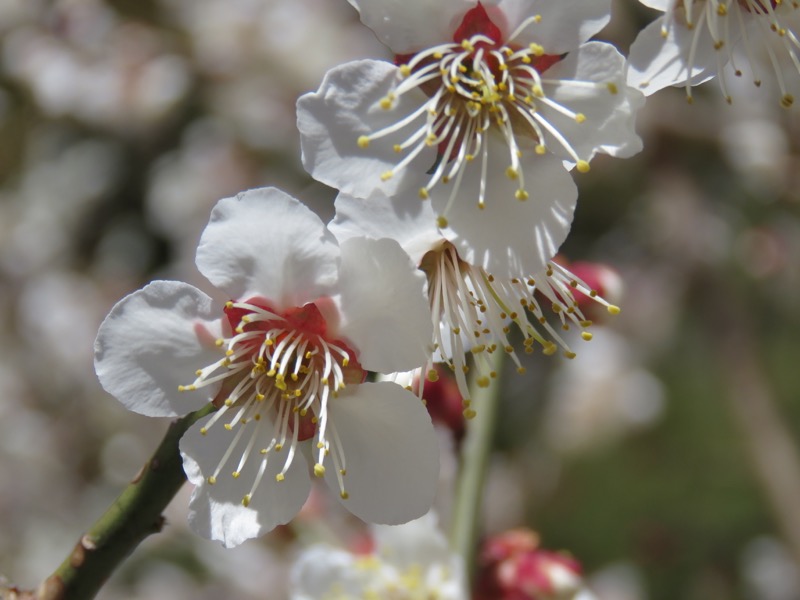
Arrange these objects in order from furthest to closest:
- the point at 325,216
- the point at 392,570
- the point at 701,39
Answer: the point at 325,216
the point at 392,570
the point at 701,39

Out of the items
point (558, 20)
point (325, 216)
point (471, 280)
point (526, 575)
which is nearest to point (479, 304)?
point (471, 280)

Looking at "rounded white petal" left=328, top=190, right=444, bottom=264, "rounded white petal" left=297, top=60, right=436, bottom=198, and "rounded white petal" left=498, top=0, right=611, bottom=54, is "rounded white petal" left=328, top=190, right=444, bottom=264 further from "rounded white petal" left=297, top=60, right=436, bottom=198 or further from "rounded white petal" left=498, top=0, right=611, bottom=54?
"rounded white petal" left=498, top=0, right=611, bottom=54

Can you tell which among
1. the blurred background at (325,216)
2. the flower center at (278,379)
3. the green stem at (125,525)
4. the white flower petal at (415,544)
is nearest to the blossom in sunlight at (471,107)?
the flower center at (278,379)

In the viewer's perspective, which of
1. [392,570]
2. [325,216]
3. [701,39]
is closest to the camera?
[701,39]

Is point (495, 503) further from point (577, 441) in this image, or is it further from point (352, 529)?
point (352, 529)

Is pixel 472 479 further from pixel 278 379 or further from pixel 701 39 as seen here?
pixel 701 39

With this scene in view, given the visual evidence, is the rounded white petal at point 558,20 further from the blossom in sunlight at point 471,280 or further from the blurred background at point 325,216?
the blurred background at point 325,216
